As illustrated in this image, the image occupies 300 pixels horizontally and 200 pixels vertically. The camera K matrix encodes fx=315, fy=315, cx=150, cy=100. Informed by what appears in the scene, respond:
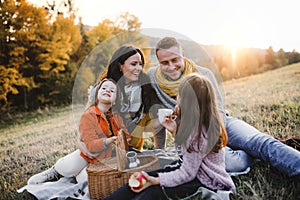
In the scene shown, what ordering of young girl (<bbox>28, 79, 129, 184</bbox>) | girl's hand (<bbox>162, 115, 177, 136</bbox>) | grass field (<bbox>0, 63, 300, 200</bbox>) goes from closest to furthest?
grass field (<bbox>0, 63, 300, 200</bbox>)
girl's hand (<bbox>162, 115, 177, 136</bbox>)
young girl (<bbox>28, 79, 129, 184</bbox>)

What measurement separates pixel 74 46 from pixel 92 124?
45.3 feet

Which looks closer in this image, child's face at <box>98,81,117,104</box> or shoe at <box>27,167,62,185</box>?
child's face at <box>98,81,117,104</box>

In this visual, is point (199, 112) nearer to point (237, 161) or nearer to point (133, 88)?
point (133, 88)

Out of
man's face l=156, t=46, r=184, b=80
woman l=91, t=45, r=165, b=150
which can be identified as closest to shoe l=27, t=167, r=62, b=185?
woman l=91, t=45, r=165, b=150

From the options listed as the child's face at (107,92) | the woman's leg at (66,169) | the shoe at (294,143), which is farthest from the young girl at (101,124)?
the shoe at (294,143)

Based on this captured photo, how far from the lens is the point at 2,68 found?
451 inches

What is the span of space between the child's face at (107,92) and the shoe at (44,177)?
1200mm

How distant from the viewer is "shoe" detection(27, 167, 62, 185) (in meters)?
3.34

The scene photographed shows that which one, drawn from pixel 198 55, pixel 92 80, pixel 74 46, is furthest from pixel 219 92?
pixel 74 46

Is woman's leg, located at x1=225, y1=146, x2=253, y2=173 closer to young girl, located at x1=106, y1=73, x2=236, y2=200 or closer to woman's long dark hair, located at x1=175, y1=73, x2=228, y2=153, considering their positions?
young girl, located at x1=106, y1=73, x2=236, y2=200

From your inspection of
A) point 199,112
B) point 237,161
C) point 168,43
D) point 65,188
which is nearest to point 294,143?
point 237,161

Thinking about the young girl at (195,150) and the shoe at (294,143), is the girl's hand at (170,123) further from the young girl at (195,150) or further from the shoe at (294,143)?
the shoe at (294,143)

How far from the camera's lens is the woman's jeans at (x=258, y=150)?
246 centimetres

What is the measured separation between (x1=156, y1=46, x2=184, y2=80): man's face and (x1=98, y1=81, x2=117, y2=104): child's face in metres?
0.47
